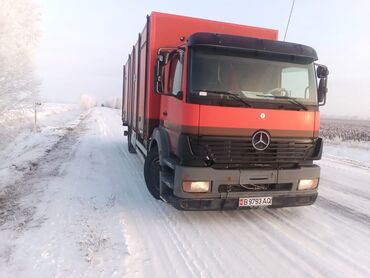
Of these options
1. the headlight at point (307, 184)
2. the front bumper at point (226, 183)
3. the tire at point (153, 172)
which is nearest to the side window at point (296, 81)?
the front bumper at point (226, 183)

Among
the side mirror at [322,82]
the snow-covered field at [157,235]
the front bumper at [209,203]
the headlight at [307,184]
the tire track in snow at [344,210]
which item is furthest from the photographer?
the tire track in snow at [344,210]

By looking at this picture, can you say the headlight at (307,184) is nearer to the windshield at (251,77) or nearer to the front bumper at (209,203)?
the front bumper at (209,203)

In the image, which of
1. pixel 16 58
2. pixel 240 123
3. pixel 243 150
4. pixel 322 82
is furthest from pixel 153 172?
pixel 16 58

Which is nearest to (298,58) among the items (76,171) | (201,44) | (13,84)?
(201,44)

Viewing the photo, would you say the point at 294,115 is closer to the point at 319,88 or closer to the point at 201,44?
the point at 319,88

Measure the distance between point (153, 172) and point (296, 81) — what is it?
299 cm

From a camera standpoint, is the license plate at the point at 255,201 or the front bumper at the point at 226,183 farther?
the license plate at the point at 255,201

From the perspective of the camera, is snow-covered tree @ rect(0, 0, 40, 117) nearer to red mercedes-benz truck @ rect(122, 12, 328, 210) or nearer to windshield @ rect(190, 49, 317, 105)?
red mercedes-benz truck @ rect(122, 12, 328, 210)

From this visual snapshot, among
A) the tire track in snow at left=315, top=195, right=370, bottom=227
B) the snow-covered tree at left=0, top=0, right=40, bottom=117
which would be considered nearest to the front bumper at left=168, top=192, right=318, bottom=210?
the tire track in snow at left=315, top=195, right=370, bottom=227

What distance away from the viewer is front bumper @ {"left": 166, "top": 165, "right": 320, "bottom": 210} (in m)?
4.96

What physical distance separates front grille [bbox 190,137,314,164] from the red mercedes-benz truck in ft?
0.05

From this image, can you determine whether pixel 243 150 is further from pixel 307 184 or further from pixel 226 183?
pixel 307 184

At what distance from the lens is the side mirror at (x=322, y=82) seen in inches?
220

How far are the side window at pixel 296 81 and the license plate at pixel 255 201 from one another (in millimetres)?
1642
